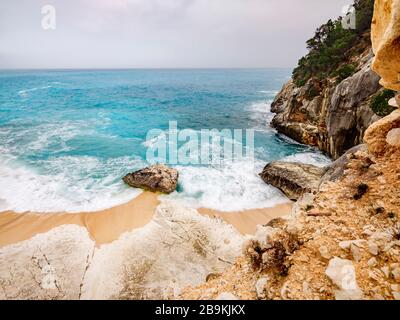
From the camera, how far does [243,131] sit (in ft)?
95.8

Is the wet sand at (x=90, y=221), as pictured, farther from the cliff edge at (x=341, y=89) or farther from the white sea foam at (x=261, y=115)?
the white sea foam at (x=261, y=115)

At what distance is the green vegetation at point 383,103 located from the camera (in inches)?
506

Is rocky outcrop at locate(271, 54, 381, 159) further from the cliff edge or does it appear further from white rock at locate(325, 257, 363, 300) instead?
white rock at locate(325, 257, 363, 300)

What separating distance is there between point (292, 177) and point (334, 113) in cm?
765

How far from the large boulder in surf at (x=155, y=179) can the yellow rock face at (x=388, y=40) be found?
11.0 metres

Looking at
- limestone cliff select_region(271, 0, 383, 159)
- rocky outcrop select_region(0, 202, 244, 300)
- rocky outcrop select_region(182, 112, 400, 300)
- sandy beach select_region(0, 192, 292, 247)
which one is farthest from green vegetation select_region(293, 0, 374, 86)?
rocky outcrop select_region(0, 202, 244, 300)

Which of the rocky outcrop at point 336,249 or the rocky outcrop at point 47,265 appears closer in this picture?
the rocky outcrop at point 336,249

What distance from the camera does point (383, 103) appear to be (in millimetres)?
13031

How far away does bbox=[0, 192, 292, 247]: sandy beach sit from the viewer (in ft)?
34.3

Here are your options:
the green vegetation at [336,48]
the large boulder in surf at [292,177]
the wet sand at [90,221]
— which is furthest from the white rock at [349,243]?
the green vegetation at [336,48]

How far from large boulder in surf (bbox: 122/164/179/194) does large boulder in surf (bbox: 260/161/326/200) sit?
6.35 m

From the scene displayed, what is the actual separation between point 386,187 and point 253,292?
4.74m
